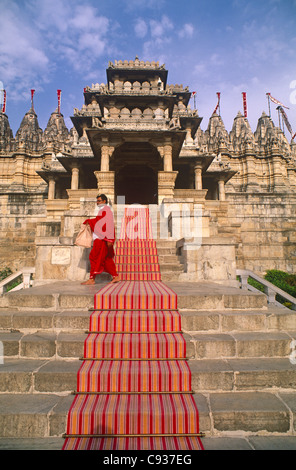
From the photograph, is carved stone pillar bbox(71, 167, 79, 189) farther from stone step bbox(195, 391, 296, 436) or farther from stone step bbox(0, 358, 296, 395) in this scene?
stone step bbox(195, 391, 296, 436)

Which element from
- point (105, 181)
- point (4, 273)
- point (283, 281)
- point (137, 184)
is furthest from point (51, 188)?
point (283, 281)

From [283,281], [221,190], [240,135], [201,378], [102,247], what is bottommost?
[201,378]

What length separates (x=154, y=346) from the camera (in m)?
3.14

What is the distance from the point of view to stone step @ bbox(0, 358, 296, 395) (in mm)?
2830

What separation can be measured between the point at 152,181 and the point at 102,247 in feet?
49.8

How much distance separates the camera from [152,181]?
19.8 meters

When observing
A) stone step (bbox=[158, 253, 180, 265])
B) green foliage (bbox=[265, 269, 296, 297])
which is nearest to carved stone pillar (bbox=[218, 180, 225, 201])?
green foliage (bbox=[265, 269, 296, 297])

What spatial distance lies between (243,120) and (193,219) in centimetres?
2751

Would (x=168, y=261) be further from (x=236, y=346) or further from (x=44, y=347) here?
(x=44, y=347)

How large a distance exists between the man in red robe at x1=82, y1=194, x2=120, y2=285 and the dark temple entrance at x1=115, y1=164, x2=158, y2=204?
12.8 metres

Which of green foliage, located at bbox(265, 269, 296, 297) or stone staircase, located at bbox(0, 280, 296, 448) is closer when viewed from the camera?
stone staircase, located at bbox(0, 280, 296, 448)

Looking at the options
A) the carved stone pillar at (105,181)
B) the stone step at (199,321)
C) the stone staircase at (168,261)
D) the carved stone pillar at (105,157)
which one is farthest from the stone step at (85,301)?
the carved stone pillar at (105,157)

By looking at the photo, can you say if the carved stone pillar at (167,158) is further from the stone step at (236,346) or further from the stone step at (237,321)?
the stone step at (236,346)
